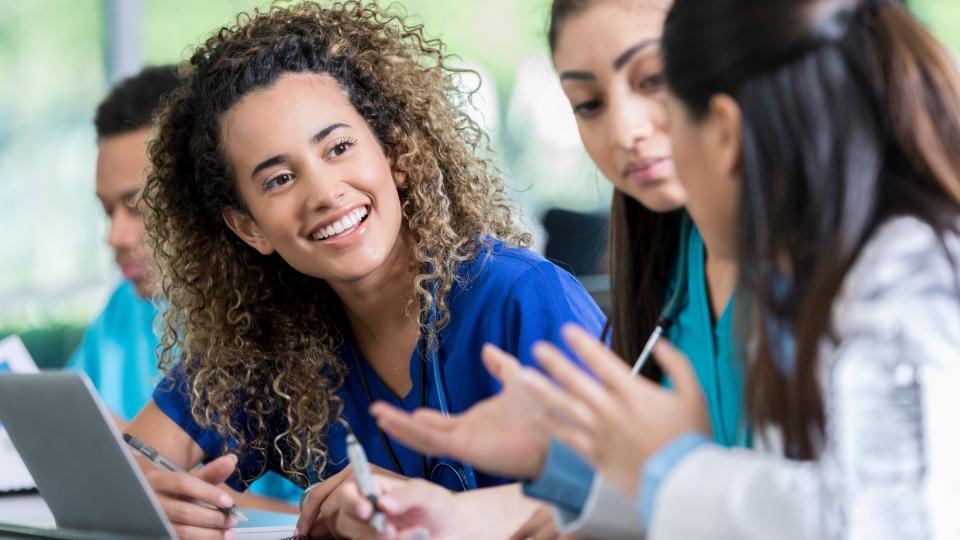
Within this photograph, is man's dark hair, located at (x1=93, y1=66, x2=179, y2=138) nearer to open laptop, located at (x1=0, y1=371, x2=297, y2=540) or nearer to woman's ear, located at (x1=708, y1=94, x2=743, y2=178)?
open laptop, located at (x1=0, y1=371, x2=297, y2=540)

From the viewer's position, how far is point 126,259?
262 centimetres

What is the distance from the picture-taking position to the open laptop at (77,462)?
134 cm

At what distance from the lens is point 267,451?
6.20 feet

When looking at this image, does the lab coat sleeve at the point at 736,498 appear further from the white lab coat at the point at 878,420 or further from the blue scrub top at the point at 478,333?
the blue scrub top at the point at 478,333

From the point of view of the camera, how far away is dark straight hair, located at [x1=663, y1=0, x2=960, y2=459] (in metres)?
0.95

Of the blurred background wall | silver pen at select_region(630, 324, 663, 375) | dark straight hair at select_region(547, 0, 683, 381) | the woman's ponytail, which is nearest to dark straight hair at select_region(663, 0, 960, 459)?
the woman's ponytail

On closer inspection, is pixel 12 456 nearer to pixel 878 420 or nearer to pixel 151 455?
pixel 151 455

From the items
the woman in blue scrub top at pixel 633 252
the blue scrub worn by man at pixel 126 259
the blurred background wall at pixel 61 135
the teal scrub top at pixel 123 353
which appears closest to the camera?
the woman in blue scrub top at pixel 633 252

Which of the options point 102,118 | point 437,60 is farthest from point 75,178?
point 437,60

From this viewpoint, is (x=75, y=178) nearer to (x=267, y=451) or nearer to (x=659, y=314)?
(x=267, y=451)

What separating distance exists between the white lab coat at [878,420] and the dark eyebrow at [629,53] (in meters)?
0.35

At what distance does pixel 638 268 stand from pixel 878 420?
1.86 feet

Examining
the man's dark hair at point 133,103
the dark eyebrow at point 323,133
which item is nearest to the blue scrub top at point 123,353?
the man's dark hair at point 133,103

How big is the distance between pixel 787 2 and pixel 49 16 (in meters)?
4.93
